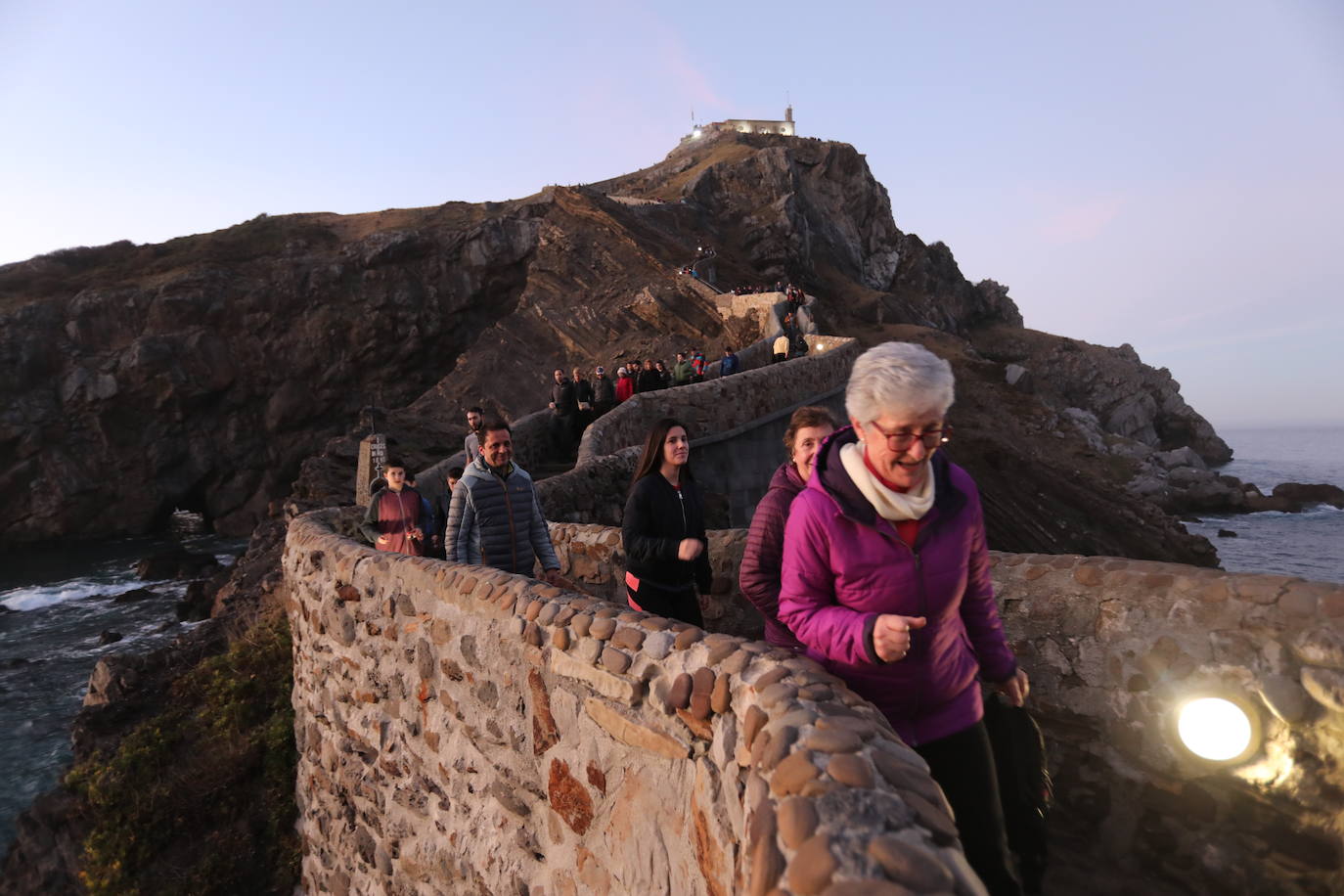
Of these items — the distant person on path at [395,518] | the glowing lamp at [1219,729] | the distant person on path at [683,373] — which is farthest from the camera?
the distant person on path at [683,373]

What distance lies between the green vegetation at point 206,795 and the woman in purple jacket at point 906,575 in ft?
22.1

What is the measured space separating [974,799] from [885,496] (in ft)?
3.24

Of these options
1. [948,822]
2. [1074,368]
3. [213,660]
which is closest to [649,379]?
[213,660]

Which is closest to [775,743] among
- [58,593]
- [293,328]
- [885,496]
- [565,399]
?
[885,496]

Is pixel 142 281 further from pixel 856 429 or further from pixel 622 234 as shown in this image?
pixel 856 429

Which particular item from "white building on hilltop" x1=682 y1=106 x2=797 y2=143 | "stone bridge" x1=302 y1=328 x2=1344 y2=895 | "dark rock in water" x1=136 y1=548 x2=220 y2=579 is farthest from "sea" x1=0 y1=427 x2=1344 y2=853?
"white building on hilltop" x1=682 y1=106 x2=797 y2=143

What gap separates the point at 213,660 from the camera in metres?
10.0

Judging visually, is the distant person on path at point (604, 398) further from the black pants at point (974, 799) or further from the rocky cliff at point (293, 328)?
the rocky cliff at point (293, 328)

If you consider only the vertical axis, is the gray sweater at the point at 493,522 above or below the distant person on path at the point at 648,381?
below

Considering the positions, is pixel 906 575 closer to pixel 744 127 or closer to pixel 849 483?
pixel 849 483

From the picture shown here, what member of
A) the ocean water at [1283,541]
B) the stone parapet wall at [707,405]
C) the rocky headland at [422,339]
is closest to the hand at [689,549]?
the stone parapet wall at [707,405]

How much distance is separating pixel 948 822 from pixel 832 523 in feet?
2.48

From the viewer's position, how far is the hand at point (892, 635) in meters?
1.79

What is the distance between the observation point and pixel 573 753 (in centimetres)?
288
